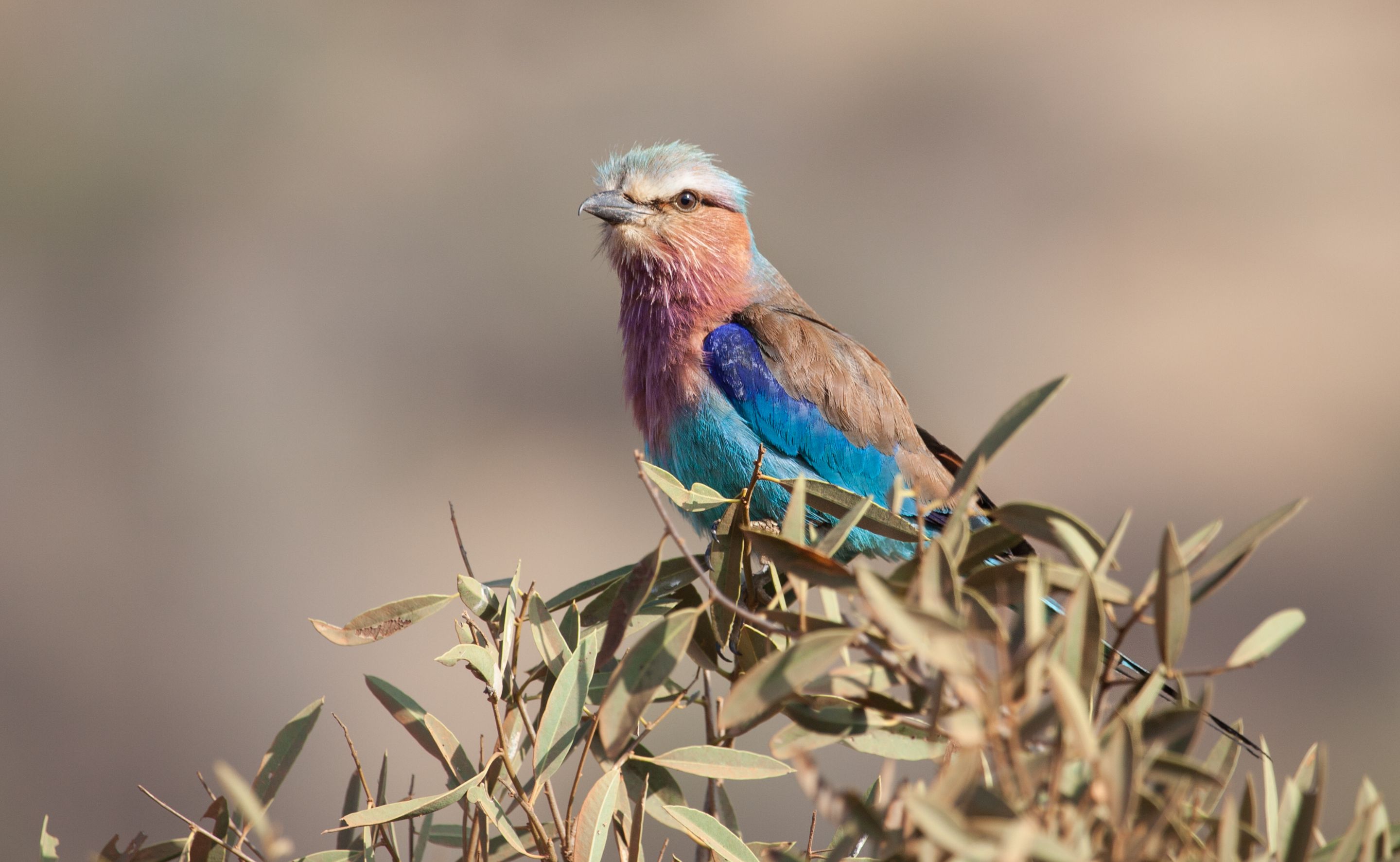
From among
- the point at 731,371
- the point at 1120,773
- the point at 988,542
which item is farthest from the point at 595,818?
the point at 731,371

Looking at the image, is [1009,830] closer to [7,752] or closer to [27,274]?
[7,752]

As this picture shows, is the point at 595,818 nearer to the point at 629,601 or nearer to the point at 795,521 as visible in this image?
the point at 629,601

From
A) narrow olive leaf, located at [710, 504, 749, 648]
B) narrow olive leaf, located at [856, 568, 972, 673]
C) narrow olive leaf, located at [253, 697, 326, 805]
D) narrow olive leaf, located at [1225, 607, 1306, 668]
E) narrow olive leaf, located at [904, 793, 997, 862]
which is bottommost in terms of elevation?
narrow olive leaf, located at [253, 697, 326, 805]

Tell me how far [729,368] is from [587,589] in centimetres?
147

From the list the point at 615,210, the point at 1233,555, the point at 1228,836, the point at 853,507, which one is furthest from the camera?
the point at 615,210

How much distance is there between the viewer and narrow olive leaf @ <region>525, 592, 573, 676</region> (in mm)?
1277

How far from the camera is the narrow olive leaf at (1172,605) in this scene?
0.89 m

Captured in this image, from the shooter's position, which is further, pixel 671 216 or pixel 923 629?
pixel 671 216

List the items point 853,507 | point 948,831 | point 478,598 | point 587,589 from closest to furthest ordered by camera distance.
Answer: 1. point 948,831
2. point 853,507
3. point 478,598
4. point 587,589

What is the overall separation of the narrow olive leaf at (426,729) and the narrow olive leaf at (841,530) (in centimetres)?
50

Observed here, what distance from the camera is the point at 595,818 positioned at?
1.17m

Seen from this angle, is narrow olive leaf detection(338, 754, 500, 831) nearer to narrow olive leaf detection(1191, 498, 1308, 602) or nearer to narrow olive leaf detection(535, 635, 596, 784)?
narrow olive leaf detection(535, 635, 596, 784)

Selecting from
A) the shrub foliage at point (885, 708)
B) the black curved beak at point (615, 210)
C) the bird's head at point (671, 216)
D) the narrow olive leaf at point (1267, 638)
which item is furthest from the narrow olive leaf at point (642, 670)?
the black curved beak at point (615, 210)

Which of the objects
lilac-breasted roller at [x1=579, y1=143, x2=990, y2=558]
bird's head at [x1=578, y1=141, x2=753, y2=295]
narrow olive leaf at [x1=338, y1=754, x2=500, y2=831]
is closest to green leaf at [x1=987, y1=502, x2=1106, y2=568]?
narrow olive leaf at [x1=338, y1=754, x2=500, y2=831]
